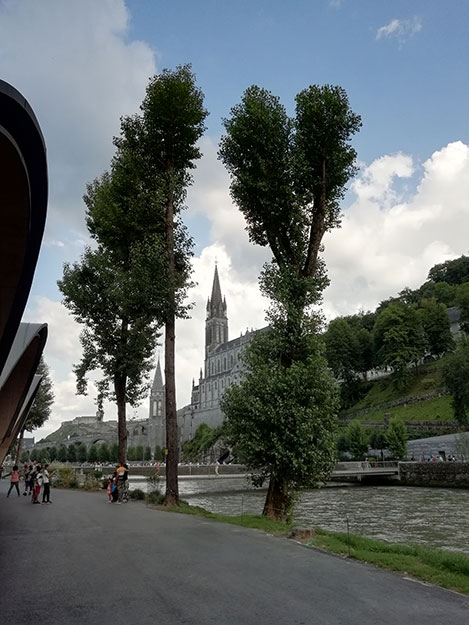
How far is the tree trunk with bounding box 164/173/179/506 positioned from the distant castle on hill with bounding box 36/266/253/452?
323ft

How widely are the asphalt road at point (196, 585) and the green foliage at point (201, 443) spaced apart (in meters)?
94.4

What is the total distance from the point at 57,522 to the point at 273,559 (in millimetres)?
8197

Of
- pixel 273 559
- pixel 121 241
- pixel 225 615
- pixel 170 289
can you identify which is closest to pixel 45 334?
pixel 121 241

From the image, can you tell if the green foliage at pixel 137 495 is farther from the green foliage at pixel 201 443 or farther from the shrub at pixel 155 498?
the green foliage at pixel 201 443

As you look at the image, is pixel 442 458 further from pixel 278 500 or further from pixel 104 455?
pixel 104 455

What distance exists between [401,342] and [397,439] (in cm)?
2564

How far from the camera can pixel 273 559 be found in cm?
885

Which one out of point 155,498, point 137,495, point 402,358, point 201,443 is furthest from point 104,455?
point 155,498

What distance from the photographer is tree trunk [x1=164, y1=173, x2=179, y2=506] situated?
60.1 feet

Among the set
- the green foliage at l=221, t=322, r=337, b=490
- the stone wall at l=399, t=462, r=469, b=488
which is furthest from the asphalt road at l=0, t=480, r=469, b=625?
the stone wall at l=399, t=462, r=469, b=488

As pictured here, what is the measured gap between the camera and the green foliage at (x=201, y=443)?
10662cm

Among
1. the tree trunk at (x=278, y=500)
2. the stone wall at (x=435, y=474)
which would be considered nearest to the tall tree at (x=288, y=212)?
the tree trunk at (x=278, y=500)

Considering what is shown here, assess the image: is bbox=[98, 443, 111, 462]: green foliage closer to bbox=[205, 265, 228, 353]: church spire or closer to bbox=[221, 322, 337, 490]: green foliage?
bbox=[205, 265, 228, 353]: church spire

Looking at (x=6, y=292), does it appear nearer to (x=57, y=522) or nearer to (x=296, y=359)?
(x=57, y=522)
